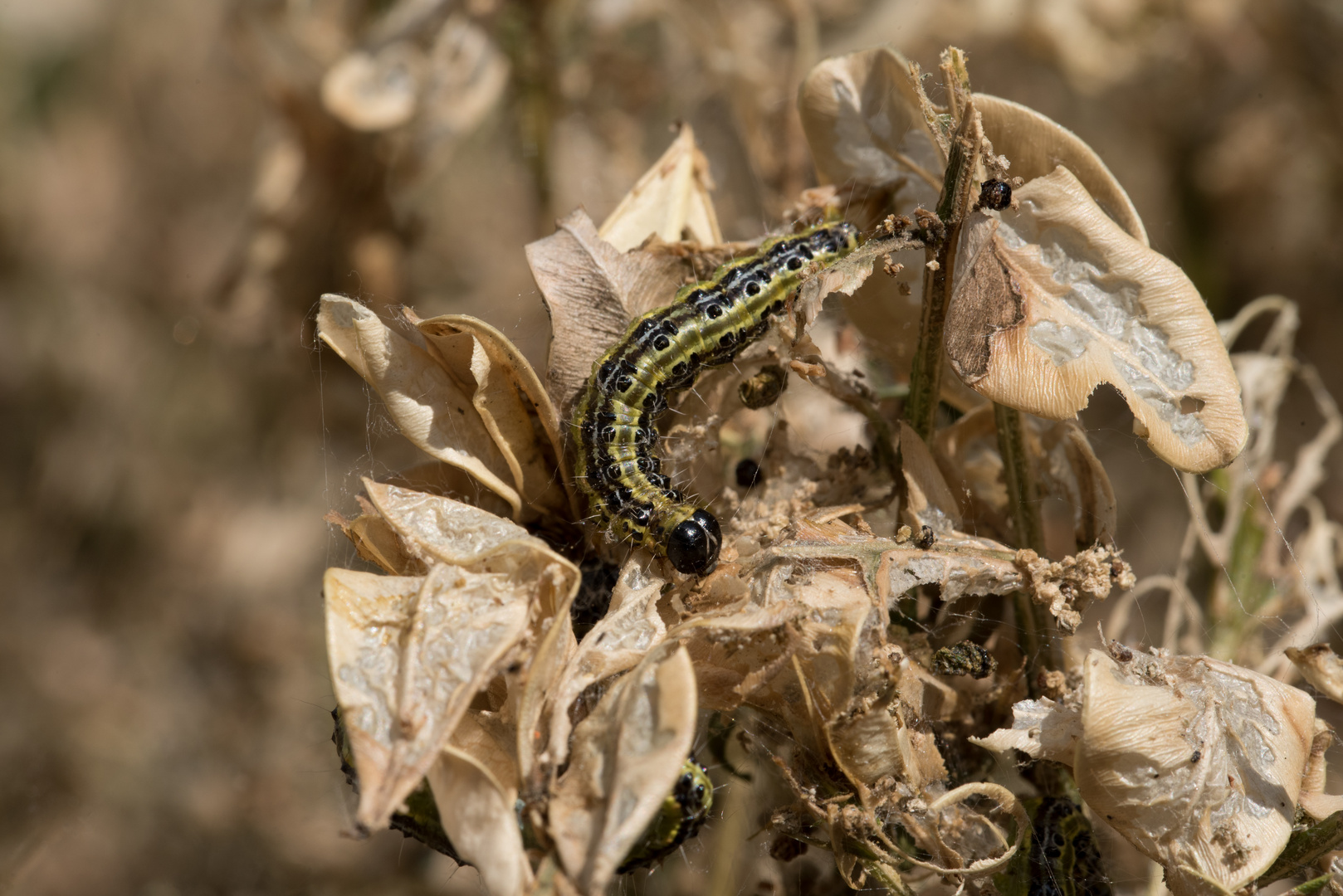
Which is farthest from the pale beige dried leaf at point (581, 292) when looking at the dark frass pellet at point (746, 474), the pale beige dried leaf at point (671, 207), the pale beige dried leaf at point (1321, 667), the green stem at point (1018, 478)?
the pale beige dried leaf at point (1321, 667)

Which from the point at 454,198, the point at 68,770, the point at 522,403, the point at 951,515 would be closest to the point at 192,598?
the point at 68,770

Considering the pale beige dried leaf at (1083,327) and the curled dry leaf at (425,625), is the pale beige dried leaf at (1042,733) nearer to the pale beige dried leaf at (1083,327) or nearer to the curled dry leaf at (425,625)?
the pale beige dried leaf at (1083,327)

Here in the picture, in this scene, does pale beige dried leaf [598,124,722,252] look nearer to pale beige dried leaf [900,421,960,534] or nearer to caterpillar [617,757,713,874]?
pale beige dried leaf [900,421,960,534]

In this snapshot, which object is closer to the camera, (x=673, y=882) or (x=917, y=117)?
(x=917, y=117)

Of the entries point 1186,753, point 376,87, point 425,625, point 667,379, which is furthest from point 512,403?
point 376,87

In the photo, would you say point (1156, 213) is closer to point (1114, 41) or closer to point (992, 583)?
point (1114, 41)

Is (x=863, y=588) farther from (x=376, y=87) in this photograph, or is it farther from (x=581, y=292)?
(x=376, y=87)

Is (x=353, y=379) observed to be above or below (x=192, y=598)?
above
